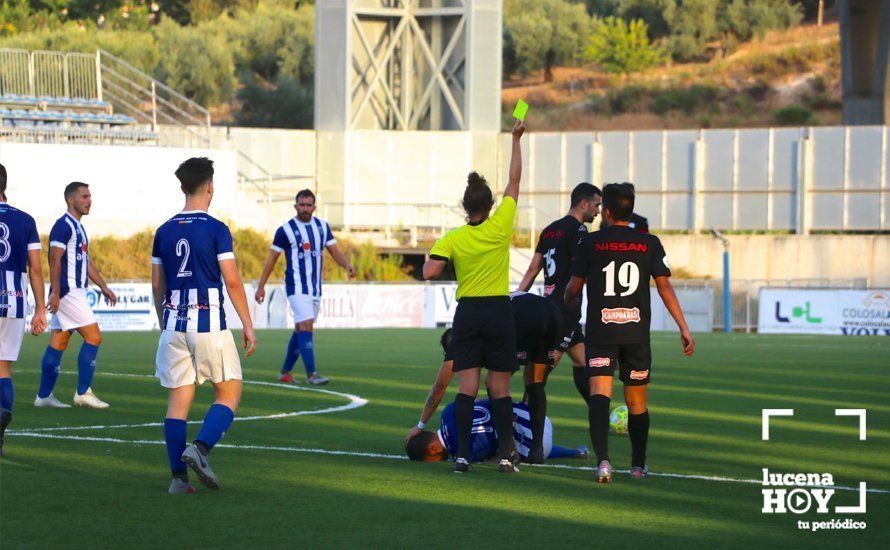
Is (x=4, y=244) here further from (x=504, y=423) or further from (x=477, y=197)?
(x=504, y=423)

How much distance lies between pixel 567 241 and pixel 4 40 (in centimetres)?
6584

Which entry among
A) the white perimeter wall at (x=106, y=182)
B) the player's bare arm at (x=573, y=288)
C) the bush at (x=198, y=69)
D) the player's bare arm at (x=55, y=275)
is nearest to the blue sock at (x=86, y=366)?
the player's bare arm at (x=55, y=275)

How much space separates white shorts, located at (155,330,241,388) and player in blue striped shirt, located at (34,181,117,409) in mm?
4775

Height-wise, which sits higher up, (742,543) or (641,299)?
(641,299)

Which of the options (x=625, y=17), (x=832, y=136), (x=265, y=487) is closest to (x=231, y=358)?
(x=265, y=487)

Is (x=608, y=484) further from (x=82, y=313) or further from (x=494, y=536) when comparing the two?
(x=82, y=313)

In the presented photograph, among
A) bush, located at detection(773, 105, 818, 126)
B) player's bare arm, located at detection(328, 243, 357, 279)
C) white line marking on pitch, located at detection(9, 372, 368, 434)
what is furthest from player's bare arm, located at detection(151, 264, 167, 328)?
bush, located at detection(773, 105, 818, 126)

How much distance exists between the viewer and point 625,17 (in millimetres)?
87688

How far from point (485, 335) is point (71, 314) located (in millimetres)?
5483

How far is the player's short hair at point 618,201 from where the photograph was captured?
30.2ft

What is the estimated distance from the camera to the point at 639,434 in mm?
9211

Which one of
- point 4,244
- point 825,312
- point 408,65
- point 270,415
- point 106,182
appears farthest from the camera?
point 408,65

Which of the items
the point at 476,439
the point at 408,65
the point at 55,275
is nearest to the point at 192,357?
the point at 476,439

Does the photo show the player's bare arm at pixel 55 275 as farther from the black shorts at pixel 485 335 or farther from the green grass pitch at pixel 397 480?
the black shorts at pixel 485 335
